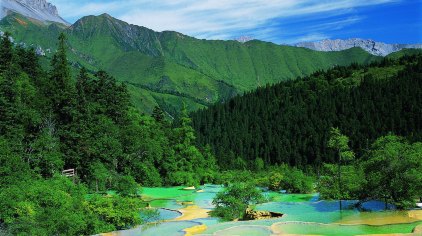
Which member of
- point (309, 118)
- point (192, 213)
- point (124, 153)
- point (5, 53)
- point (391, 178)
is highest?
point (5, 53)

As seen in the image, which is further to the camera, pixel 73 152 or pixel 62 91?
pixel 62 91

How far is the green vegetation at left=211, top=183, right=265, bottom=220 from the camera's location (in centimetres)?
3884

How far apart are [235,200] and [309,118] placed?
109 meters

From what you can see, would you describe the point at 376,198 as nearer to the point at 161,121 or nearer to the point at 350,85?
the point at 161,121

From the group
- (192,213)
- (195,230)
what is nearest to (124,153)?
(192,213)

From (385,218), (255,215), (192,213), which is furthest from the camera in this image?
(192,213)

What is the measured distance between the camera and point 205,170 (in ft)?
281

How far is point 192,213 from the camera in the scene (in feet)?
136

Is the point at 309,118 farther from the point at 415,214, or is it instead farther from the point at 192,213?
the point at 415,214

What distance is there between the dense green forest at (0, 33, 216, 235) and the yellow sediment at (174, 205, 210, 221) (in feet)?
11.6

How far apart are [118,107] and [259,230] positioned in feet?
148

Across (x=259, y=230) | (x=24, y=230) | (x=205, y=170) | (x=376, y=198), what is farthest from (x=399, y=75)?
(x=24, y=230)

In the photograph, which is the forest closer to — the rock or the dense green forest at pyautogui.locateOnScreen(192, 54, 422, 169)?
the dense green forest at pyautogui.locateOnScreen(192, 54, 422, 169)

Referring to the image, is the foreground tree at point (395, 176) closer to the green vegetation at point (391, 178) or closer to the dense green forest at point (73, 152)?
the green vegetation at point (391, 178)
